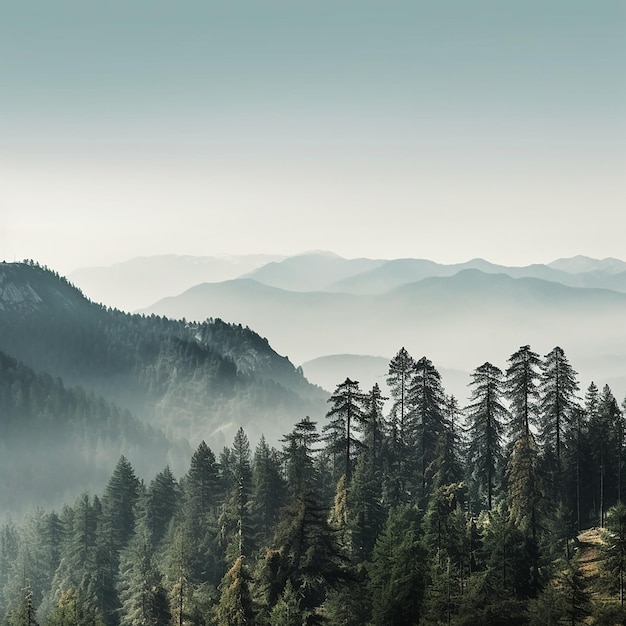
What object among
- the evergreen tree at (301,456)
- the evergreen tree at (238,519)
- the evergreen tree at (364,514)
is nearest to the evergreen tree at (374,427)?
the evergreen tree at (301,456)

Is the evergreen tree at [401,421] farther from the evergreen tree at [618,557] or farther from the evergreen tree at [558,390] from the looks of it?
the evergreen tree at [618,557]

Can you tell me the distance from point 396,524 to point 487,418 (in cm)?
1631

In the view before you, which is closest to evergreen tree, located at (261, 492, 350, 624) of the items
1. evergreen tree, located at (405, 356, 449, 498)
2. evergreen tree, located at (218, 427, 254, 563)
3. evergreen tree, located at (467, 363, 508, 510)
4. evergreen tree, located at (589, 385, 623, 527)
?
evergreen tree, located at (218, 427, 254, 563)

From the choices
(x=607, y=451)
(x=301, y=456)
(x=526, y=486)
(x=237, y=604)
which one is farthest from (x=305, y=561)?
(x=607, y=451)

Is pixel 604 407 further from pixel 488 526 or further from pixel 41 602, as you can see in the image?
pixel 41 602

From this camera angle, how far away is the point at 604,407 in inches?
2891

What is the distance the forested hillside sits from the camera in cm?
4900

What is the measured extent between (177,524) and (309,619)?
123 feet

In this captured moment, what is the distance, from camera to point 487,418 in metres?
68.4

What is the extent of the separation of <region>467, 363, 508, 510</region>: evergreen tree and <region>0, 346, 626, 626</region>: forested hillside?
0.15 metres

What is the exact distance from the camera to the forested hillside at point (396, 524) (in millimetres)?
49000

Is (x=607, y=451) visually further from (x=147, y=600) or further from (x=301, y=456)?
(x=147, y=600)

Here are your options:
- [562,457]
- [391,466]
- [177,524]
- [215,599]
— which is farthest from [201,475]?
[562,457]

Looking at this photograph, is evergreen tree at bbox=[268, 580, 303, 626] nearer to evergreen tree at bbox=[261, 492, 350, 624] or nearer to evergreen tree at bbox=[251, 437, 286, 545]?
evergreen tree at bbox=[261, 492, 350, 624]
